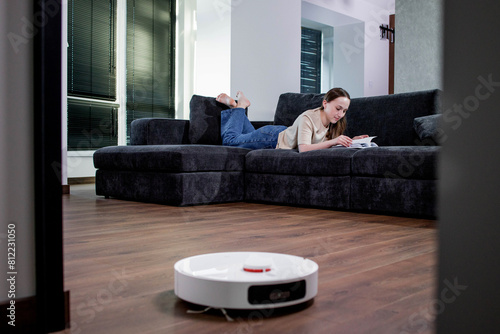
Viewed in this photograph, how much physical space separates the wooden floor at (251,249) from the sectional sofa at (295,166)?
0.17 metres

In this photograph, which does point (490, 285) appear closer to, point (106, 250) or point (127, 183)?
point (106, 250)

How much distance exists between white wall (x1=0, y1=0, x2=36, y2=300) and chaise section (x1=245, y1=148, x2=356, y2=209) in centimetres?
224

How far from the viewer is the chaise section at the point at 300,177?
282cm

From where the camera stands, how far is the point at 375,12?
295 inches

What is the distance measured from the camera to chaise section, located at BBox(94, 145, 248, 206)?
10.00 ft

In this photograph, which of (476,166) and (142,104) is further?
(142,104)

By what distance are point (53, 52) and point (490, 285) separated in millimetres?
713

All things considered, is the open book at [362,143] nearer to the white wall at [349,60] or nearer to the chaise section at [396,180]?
the chaise section at [396,180]

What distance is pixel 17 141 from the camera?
78cm

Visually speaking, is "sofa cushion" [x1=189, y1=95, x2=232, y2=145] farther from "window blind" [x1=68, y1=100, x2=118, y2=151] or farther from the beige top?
"window blind" [x1=68, y1=100, x2=118, y2=151]

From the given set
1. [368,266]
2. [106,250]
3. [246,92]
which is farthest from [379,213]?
[246,92]

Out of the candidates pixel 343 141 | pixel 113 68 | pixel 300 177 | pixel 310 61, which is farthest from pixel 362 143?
pixel 310 61

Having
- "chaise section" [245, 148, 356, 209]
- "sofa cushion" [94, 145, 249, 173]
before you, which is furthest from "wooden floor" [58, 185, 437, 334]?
"sofa cushion" [94, 145, 249, 173]

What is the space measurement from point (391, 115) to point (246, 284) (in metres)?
2.66
